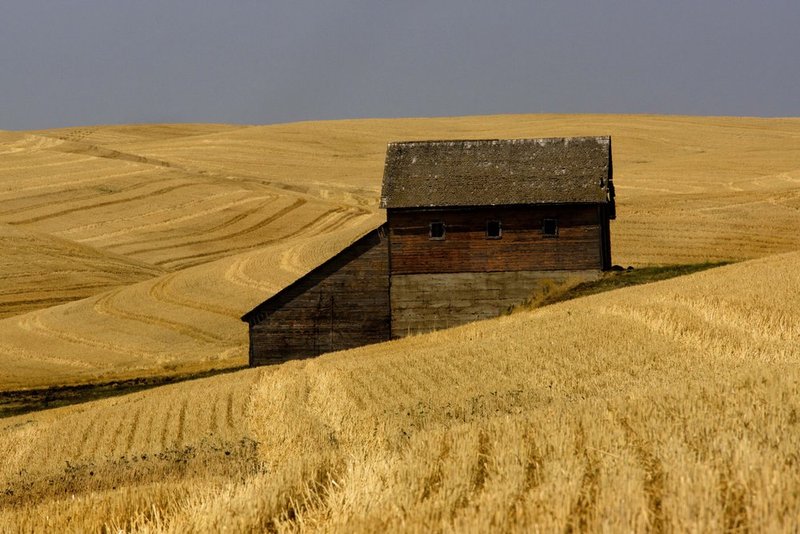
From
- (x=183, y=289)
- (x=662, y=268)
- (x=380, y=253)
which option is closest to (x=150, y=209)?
(x=183, y=289)

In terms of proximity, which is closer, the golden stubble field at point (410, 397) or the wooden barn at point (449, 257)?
the golden stubble field at point (410, 397)

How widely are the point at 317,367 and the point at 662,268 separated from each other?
62.7 feet

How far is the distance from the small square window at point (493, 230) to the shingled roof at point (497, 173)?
75 centimetres

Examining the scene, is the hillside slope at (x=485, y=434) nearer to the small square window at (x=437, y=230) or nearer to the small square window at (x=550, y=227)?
the small square window at (x=550, y=227)

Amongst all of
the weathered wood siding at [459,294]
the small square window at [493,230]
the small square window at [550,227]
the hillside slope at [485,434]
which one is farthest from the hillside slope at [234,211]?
the hillside slope at [485,434]

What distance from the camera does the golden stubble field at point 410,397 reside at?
29.9 feet

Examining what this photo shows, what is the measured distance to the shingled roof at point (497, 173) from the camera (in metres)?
44.6

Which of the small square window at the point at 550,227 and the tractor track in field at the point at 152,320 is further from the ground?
the small square window at the point at 550,227

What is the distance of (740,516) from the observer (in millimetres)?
7812

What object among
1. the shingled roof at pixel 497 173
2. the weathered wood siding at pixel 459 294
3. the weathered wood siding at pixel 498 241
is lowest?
the weathered wood siding at pixel 459 294

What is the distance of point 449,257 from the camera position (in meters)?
44.4

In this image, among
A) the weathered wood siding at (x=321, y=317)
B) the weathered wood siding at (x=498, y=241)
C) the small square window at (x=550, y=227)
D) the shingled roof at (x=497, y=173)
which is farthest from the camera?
the shingled roof at (x=497, y=173)

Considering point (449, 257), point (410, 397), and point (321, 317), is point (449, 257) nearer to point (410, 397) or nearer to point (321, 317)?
point (321, 317)

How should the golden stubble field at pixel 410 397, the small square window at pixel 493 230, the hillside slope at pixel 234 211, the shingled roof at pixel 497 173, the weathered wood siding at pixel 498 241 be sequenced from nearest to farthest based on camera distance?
the golden stubble field at pixel 410 397
the weathered wood siding at pixel 498 241
the small square window at pixel 493 230
the shingled roof at pixel 497 173
the hillside slope at pixel 234 211
